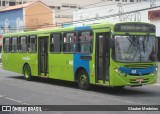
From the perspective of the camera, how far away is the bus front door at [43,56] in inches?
820

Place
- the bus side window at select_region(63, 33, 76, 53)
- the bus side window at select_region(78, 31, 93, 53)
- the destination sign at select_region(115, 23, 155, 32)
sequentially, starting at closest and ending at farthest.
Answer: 1. the destination sign at select_region(115, 23, 155, 32)
2. the bus side window at select_region(78, 31, 93, 53)
3. the bus side window at select_region(63, 33, 76, 53)

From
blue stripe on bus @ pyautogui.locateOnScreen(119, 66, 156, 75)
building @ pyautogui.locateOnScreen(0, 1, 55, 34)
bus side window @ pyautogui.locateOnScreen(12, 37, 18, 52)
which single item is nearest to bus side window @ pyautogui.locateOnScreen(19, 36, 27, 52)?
bus side window @ pyautogui.locateOnScreen(12, 37, 18, 52)

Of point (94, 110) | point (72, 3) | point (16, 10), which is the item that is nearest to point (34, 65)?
point (94, 110)

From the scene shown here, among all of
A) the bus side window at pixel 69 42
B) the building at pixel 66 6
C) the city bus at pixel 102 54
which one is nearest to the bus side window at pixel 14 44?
the city bus at pixel 102 54

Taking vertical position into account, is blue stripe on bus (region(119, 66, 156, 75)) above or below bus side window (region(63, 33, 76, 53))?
below

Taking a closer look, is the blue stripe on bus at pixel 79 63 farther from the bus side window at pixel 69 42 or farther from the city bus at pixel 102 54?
the bus side window at pixel 69 42

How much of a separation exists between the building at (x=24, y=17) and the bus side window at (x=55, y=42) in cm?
4697

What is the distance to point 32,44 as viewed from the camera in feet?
72.6

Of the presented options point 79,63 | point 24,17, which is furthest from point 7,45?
point 24,17

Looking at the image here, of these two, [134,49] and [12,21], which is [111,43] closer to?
[134,49]

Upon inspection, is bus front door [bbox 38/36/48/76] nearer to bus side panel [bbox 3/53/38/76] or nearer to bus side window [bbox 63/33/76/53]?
bus side panel [bbox 3/53/38/76]

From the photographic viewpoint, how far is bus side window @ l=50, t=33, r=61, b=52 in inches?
765

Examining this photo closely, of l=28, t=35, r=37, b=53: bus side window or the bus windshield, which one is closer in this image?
the bus windshield

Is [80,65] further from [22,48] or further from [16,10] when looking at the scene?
[16,10]
